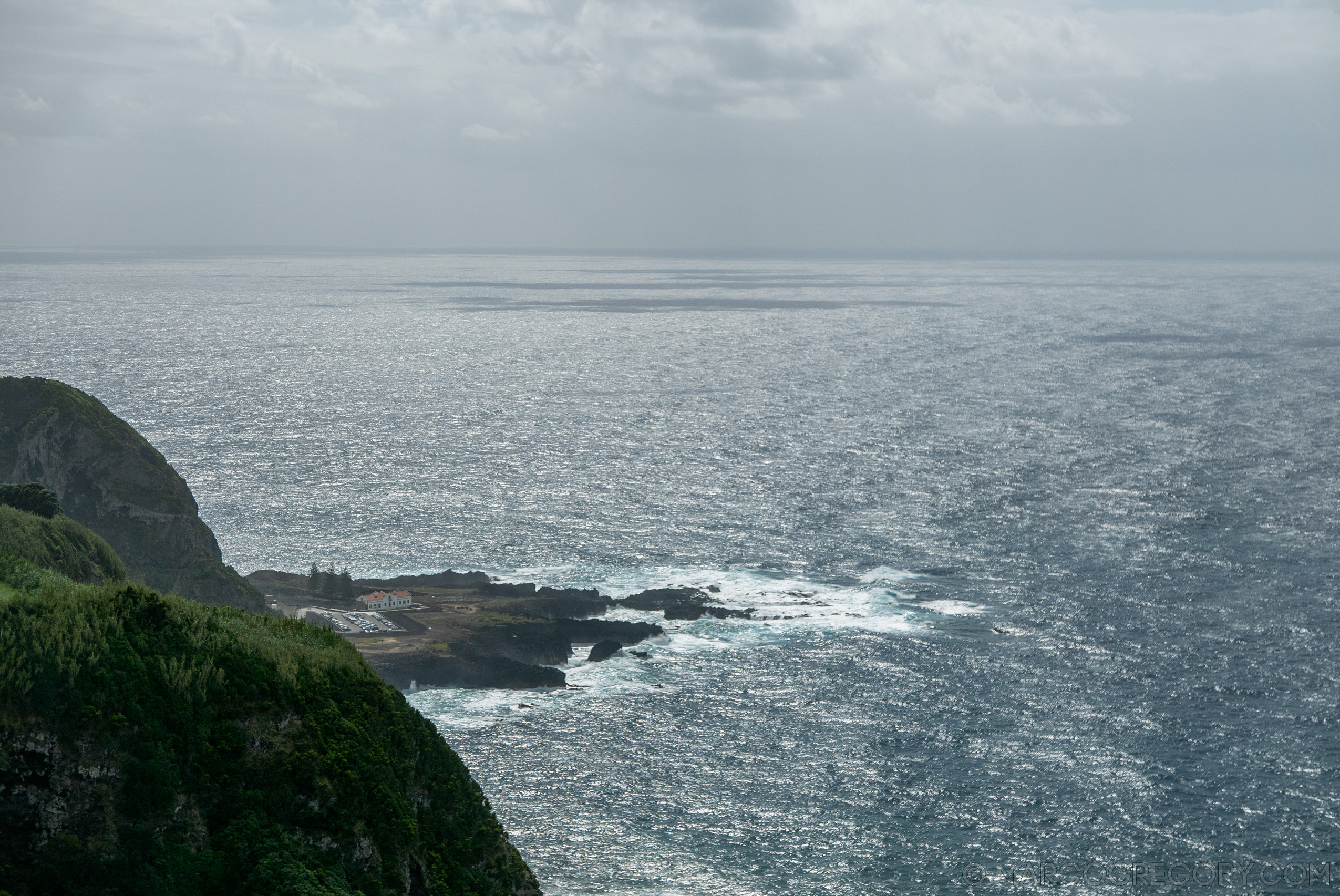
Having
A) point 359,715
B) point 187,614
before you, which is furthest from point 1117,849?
point 187,614

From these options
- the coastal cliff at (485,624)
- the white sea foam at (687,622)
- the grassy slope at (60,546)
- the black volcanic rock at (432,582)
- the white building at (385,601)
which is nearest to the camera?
the grassy slope at (60,546)

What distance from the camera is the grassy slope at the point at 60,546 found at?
170ft

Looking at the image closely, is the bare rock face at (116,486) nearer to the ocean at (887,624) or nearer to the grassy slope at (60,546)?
the ocean at (887,624)

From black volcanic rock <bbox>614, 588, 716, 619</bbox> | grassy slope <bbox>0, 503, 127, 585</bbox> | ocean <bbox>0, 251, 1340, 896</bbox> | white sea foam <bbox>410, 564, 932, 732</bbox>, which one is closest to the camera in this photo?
grassy slope <bbox>0, 503, 127, 585</bbox>

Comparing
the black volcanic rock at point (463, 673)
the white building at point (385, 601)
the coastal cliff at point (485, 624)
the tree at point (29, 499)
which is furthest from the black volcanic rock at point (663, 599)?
the tree at point (29, 499)

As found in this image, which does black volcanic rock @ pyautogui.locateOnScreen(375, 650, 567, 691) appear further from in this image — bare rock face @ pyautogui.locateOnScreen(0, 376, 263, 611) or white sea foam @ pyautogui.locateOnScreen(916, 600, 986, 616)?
white sea foam @ pyautogui.locateOnScreen(916, 600, 986, 616)

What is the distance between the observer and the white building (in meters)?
87.6

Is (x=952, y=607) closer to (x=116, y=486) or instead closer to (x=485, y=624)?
(x=485, y=624)

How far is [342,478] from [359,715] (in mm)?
103740

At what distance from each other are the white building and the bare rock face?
7.89 m

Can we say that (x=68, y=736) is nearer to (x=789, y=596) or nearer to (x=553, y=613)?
(x=553, y=613)

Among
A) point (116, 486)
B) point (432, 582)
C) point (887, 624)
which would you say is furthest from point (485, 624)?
point (116, 486)

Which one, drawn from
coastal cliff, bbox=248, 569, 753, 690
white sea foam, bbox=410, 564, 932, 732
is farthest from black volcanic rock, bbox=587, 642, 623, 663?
white sea foam, bbox=410, 564, 932, 732

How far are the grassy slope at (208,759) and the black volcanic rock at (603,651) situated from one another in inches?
1702
